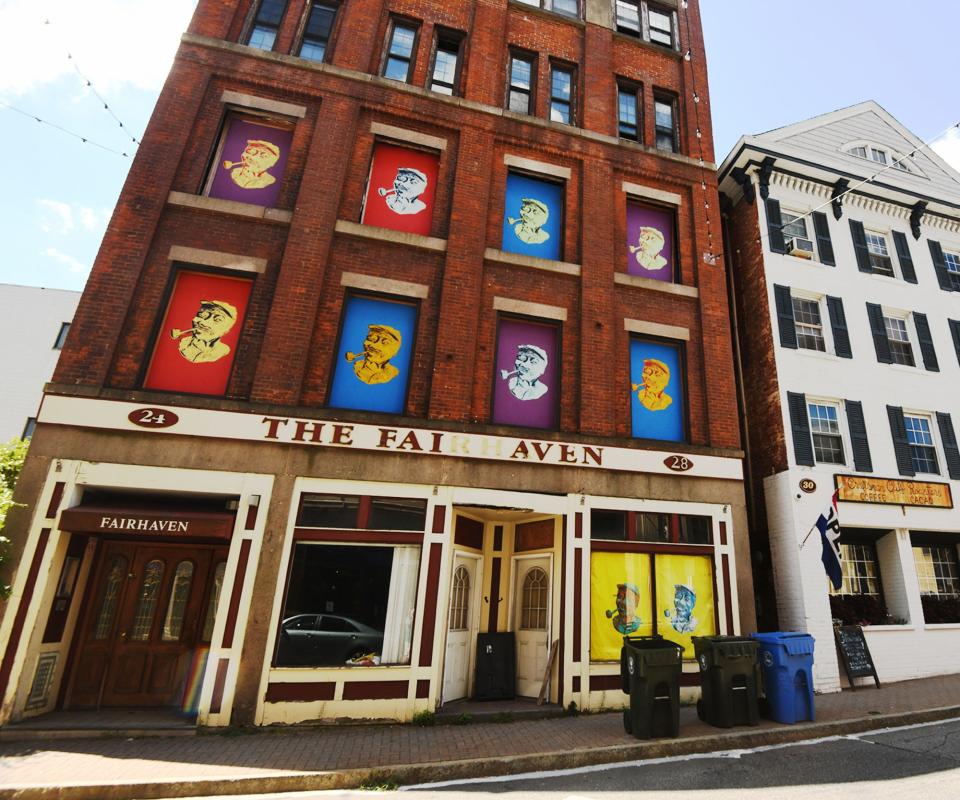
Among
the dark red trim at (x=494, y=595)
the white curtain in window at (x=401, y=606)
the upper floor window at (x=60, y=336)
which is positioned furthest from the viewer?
the upper floor window at (x=60, y=336)

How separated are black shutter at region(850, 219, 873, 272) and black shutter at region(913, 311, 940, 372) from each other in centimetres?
199

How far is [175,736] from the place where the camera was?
7102 millimetres

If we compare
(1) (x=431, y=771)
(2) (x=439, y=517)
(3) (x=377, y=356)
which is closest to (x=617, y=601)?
(2) (x=439, y=517)

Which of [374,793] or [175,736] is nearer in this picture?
[374,793]

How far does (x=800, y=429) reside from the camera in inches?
490

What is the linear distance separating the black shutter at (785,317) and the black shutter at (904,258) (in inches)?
193

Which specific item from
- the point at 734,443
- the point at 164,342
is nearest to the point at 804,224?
the point at 734,443

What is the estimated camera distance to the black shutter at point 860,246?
1498 centimetres

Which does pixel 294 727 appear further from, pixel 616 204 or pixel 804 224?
pixel 804 224

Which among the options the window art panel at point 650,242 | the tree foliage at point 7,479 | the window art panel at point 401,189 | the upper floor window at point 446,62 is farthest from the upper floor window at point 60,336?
the window art panel at point 650,242

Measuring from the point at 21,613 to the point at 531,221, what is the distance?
1141cm

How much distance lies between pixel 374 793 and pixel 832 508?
10600 mm

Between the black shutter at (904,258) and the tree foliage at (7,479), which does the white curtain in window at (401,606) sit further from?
the black shutter at (904,258)

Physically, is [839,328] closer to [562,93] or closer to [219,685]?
[562,93]
